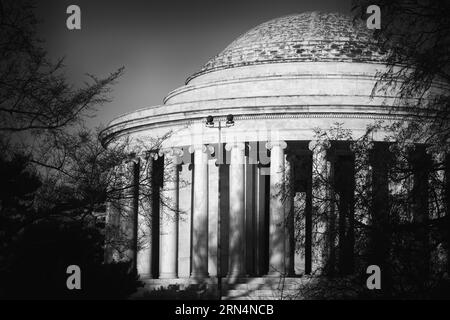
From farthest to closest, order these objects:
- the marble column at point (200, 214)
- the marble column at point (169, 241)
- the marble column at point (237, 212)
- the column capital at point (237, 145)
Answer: the marble column at point (169, 241)
the marble column at point (200, 214)
the column capital at point (237, 145)
the marble column at point (237, 212)

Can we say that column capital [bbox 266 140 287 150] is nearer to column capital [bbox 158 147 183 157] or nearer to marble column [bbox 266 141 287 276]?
marble column [bbox 266 141 287 276]

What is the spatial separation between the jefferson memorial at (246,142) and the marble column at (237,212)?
86mm

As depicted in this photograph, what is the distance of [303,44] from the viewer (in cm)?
8819

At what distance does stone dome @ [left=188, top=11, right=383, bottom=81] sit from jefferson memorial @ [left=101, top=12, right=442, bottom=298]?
12cm

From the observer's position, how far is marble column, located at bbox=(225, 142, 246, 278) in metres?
76.6

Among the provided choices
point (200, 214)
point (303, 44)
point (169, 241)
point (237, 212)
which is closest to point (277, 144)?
point (237, 212)

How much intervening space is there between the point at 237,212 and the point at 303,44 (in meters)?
20.6

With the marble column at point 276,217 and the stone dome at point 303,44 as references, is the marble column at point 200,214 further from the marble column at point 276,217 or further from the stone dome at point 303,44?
the stone dome at point 303,44

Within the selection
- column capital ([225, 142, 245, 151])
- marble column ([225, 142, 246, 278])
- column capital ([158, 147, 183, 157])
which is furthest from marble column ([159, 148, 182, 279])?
marble column ([225, 142, 246, 278])

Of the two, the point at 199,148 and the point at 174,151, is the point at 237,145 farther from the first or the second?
the point at 174,151

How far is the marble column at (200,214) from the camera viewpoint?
78562 millimetres

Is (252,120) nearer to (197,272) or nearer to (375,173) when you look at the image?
(197,272)

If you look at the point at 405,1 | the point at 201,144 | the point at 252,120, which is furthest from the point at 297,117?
the point at 405,1

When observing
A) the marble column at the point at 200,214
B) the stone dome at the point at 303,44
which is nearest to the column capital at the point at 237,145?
the marble column at the point at 200,214
